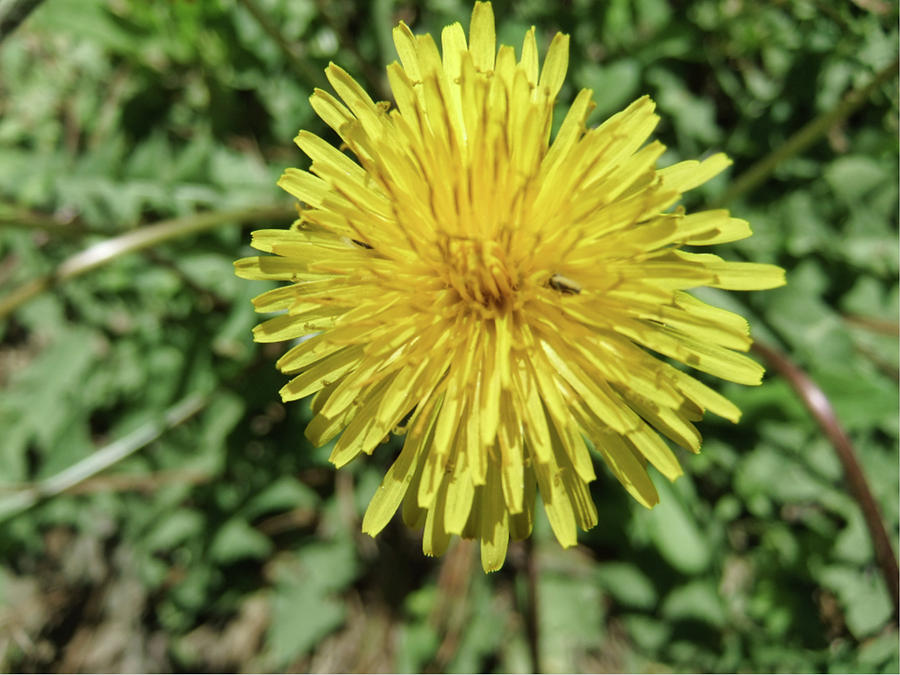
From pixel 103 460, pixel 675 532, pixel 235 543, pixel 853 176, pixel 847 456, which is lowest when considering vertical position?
pixel 675 532

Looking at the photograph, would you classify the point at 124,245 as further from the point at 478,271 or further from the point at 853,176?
the point at 853,176

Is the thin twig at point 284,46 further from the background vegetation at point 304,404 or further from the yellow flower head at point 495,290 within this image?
the yellow flower head at point 495,290

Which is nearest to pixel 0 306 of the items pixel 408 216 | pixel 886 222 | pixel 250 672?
pixel 408 216

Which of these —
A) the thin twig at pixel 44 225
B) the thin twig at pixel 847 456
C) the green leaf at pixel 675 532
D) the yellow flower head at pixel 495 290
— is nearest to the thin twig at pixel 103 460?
the thin twig at pixel 44 225

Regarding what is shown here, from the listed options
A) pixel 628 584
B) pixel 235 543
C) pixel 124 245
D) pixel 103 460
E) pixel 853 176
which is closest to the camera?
pixel 124 245

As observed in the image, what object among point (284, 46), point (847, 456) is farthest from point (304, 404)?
point (847, 456)

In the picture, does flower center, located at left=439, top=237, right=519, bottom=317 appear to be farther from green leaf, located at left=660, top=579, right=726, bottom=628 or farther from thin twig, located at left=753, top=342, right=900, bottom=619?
green leaf, located at left=660, top=579, right=726, bottom=628
